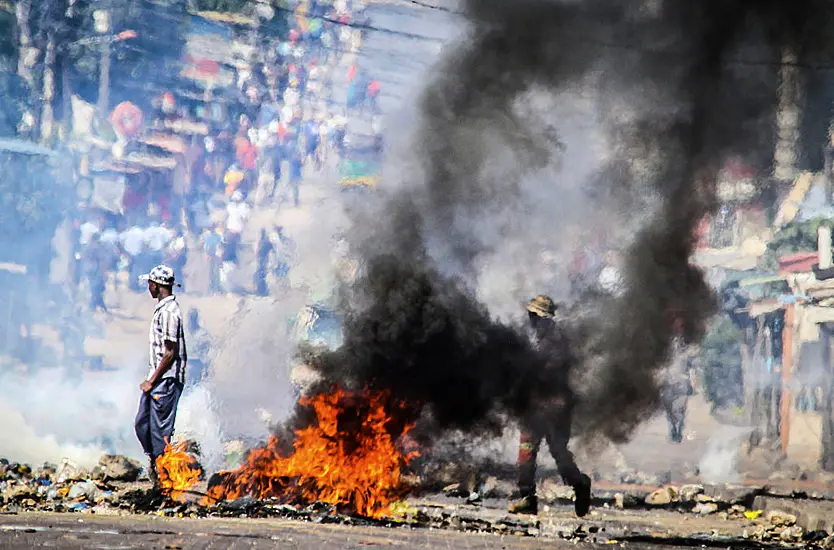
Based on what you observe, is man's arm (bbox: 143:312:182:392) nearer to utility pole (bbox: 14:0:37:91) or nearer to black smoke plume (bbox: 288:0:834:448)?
black smoke plume (bbox: 288:0:834:448)

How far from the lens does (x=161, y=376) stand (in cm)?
800

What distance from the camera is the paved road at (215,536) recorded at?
5844 millimetres

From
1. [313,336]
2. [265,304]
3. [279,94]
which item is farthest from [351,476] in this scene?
[279,94]

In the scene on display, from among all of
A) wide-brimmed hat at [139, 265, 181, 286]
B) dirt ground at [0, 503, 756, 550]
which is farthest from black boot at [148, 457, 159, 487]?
wide-brimmed hat at [139, 265, 181, 286]

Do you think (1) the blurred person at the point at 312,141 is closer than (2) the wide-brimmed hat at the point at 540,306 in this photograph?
No

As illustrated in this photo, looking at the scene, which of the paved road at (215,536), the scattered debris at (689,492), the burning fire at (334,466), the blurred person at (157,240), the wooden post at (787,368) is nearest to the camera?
the paved road at (215,536)

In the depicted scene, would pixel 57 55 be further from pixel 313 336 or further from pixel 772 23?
pixel 772 23

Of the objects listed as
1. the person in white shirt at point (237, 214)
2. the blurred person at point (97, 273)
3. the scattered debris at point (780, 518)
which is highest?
the person in white shirt at point (237, 214)

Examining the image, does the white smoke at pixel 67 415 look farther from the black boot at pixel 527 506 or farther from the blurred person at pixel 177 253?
the black boot at pixel 527 506

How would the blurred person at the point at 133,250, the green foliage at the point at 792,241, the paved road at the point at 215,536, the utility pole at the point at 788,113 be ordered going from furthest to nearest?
the blurred person at the point at 133,250, the green foliage at the point at 792,241, the utility pole at the point at 788,113, the paved road at the point at 215,536

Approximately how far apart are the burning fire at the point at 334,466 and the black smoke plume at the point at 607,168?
0.62 metres

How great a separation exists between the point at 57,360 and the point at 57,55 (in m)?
5.12

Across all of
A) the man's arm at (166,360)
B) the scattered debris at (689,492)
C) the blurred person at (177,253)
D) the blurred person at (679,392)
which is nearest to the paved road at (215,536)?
the man's arm at (166,360)

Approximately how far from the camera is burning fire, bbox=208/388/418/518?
780 cm
